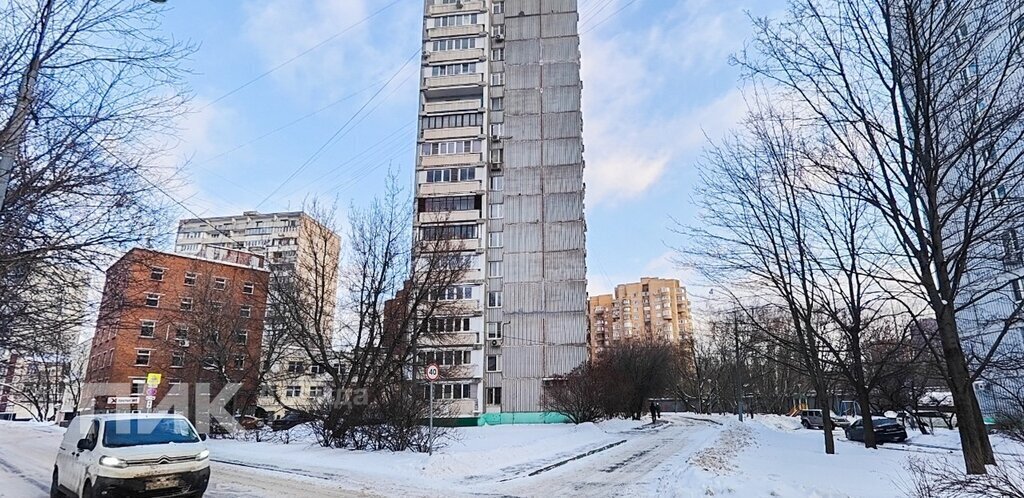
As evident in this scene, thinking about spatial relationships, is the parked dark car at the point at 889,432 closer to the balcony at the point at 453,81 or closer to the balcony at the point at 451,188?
the balcony at the point at 451,188

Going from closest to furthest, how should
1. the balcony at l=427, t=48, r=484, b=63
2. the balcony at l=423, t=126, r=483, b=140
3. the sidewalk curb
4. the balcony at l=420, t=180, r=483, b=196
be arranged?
the sidewalk curb
the balcony at l=420, t=180, r=483, b=196
the balcony at l=423, t=126, r=483, b=140
the balcony at l=427, t=48, r=484, b=63

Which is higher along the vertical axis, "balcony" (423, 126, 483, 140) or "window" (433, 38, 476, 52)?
"window" (433, 38, 476, 52)

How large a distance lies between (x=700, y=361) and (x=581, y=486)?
2522 inches

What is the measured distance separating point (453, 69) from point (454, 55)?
1346mm

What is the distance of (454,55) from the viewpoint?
53.5m

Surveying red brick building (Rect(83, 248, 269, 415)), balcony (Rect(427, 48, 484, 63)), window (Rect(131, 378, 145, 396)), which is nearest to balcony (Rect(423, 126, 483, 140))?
balcony (Rect(427, 48, 484, 63))

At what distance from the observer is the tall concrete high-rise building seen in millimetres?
49344

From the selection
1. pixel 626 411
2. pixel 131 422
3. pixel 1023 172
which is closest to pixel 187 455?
pixel 131 422

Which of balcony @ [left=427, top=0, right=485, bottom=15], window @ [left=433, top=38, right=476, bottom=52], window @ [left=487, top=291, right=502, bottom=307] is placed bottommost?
window @ [left=487, top=291, right=502, bottom=307]

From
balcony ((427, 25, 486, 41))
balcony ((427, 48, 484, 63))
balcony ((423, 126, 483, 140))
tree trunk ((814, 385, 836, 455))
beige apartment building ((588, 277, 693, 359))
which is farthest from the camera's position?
beige apartment building ((588, 277, 693, 359))

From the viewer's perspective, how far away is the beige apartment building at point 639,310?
132 m

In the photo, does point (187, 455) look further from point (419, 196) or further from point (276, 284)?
point (419, 196)

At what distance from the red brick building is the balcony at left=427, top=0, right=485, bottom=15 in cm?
3086

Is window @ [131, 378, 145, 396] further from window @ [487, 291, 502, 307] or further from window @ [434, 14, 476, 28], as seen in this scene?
window @ [434, 14, 476, 28]
